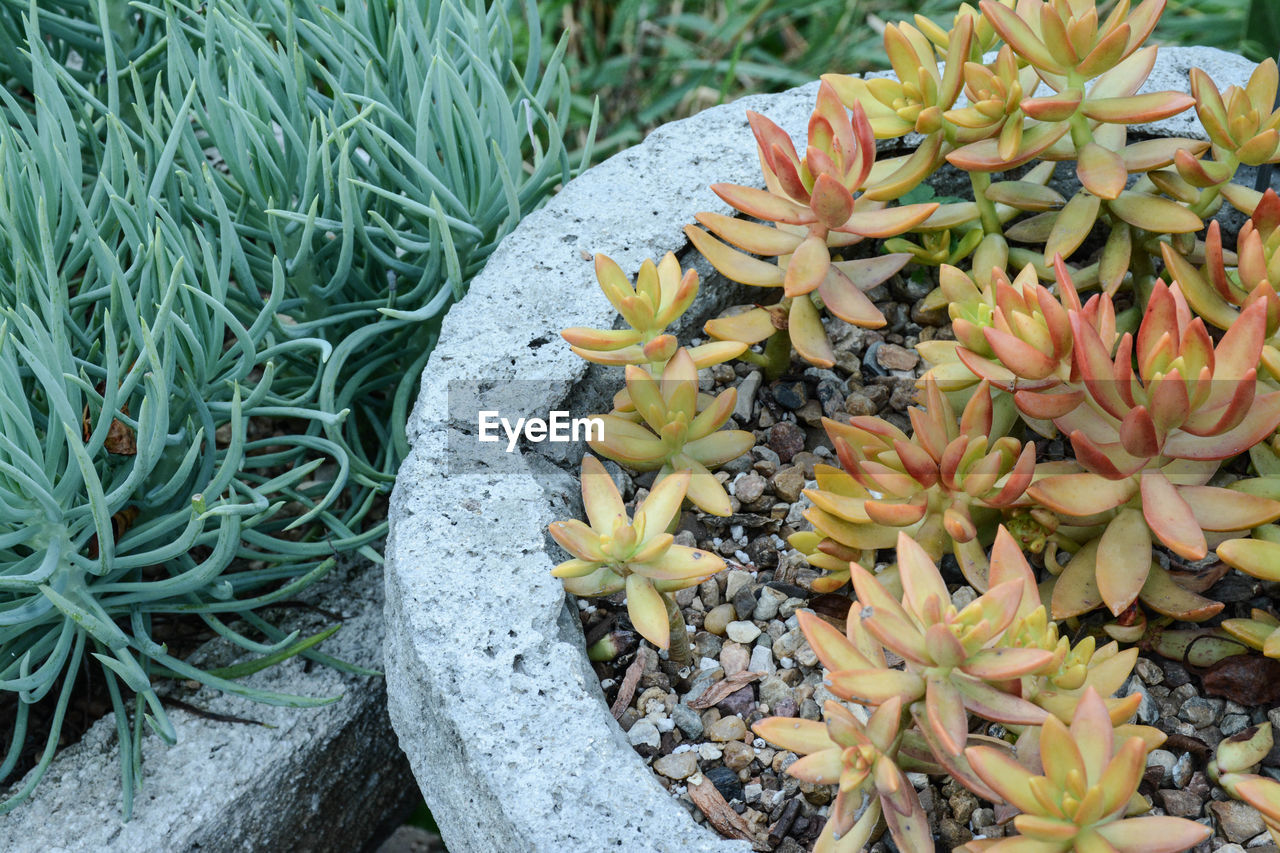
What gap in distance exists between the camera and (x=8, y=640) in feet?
3.67

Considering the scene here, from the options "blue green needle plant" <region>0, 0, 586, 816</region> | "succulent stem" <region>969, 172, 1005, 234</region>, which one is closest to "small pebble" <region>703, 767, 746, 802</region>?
"blue green needle plant" <region>0, 0, 586, 816</region>

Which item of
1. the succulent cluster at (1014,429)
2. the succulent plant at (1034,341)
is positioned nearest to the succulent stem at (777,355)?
the succulent cluster at (1014,429)

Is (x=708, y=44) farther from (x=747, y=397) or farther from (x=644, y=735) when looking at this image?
(x=644, y=735)

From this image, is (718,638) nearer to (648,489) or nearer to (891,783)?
(648,489)

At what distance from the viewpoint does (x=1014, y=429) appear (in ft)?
3.42

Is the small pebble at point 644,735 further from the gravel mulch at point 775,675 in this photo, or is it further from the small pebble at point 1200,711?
the small pebble at point 1200,711

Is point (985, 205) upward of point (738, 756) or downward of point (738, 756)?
upward

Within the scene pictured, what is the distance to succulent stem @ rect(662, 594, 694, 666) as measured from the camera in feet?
3.08

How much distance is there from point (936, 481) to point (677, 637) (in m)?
0.24

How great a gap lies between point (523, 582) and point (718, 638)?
19 centimetres

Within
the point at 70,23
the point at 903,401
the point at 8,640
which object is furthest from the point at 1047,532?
the point at 70,23

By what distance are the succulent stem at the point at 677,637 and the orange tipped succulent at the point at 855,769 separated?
178 millimetres

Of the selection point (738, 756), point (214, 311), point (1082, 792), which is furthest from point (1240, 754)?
point (214, 311)

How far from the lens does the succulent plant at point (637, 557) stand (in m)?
0.86
